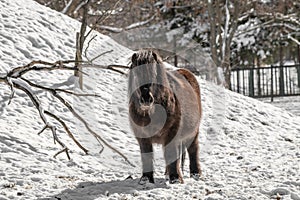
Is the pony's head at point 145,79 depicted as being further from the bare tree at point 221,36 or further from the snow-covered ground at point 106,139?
the bare tree at point 221,36

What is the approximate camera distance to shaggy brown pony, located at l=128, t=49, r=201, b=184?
4758mm

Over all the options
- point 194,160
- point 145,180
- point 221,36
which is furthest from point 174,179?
point 221,36

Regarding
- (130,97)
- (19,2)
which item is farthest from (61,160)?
(19,2)

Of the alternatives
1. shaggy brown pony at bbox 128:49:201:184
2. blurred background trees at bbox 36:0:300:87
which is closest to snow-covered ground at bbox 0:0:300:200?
shaggy brown pony at bbox 128:49:201:184

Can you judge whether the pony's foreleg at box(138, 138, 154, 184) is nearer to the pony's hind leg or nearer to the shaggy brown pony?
the shaggy brown pony

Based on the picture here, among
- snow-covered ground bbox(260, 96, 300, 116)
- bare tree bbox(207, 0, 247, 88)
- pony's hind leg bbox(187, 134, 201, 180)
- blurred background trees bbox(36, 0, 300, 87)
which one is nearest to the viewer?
pony's hind leg bbox(187, 134, 201, 180)

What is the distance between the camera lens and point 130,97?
16.3 ft

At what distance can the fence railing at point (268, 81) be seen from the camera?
19281mm

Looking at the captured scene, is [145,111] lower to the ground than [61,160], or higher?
higher

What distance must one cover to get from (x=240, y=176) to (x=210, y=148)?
234cm

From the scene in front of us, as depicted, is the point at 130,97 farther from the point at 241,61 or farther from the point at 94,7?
the point at 241,61

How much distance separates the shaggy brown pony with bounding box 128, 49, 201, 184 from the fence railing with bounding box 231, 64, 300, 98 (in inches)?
545

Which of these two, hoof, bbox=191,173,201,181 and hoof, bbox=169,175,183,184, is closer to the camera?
hoof, bbox=169,175,183,184

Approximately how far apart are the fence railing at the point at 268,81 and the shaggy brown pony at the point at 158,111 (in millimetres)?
13849
